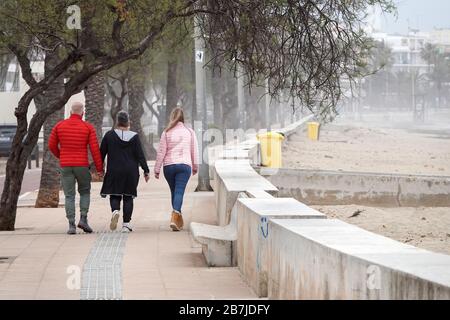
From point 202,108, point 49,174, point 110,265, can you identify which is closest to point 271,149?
point 202,108

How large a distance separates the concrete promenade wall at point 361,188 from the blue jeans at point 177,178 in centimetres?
894

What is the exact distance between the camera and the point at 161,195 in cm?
2472

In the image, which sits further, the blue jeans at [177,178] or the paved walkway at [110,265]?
the blue jeans at [177,178]

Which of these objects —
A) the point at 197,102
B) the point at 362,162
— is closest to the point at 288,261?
the point at 197,102

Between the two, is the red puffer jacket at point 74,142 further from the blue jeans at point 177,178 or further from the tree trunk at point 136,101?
the tree trunk at point 136,101

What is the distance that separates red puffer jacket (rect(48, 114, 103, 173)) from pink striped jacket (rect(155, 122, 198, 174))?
38.9 inches

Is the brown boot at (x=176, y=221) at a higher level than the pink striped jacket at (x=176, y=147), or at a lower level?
lower

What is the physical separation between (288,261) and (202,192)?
16.7 meters

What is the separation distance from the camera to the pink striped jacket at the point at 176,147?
1673cm

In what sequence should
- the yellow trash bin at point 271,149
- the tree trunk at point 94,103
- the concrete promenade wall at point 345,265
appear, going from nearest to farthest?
the concrete promenade wall at point 345,265, the yellow trash bin at point 271,149, the tree trunk at point 94,103

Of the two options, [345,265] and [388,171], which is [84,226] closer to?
[345,265]

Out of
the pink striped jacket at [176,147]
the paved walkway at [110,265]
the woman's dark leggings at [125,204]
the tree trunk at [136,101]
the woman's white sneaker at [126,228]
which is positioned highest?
the tree trunk at [136,101]

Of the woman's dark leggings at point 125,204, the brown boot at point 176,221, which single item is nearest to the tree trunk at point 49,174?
the woman's dark leggings at point 125,204

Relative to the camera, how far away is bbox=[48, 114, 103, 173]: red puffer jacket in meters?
16.2
